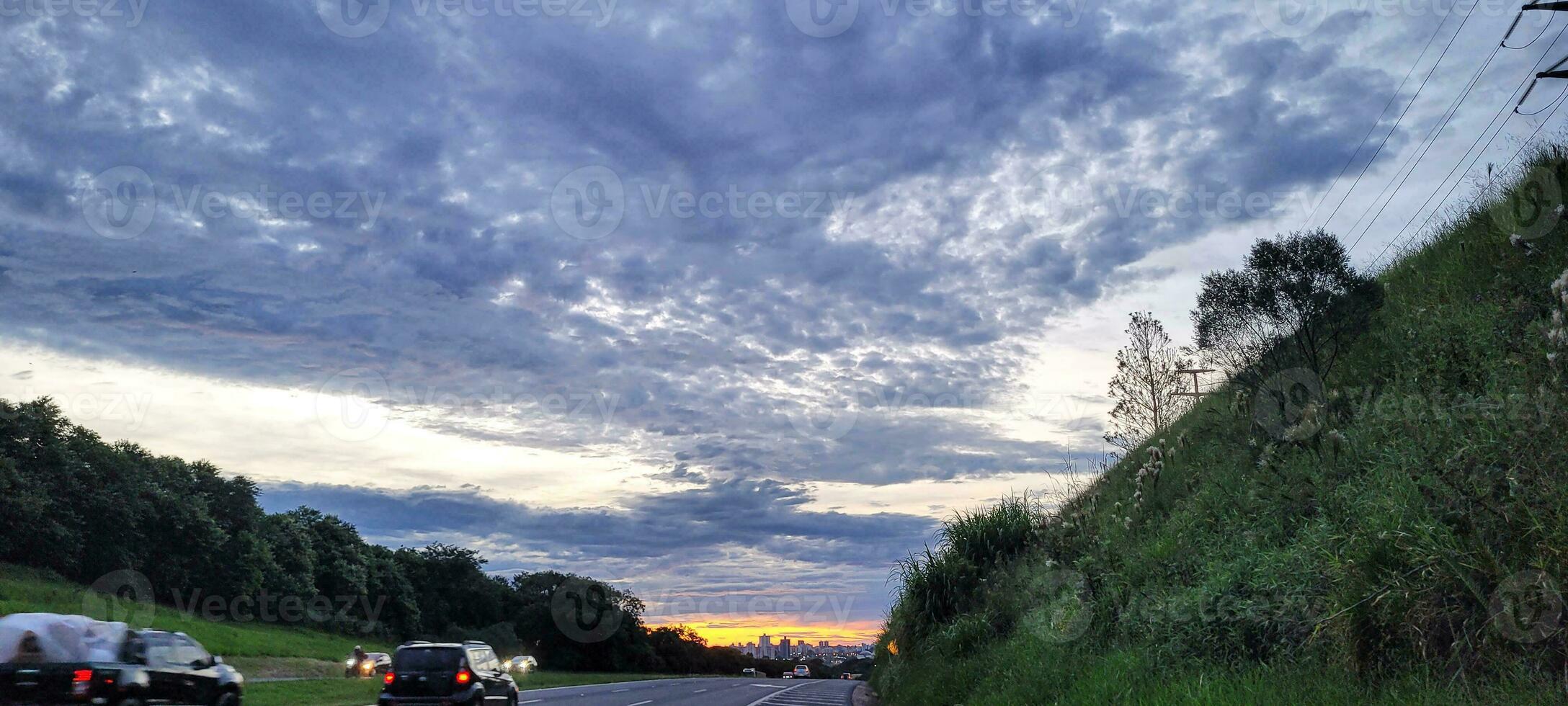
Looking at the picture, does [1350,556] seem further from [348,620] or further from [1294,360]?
[348,620]

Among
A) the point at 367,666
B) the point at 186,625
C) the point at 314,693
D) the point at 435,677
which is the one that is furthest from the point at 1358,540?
the point at 186,625

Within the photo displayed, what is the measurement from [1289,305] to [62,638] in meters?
18.4

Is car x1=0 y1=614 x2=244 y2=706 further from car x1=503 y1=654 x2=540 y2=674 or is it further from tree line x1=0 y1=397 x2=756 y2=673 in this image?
tree line x1=0 y1=397 x2=756 y2=673

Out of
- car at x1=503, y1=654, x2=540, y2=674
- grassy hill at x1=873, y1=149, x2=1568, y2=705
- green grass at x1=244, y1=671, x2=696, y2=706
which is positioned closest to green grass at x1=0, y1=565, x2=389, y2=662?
car at x1=503, y1=654, x2=540, y2=674

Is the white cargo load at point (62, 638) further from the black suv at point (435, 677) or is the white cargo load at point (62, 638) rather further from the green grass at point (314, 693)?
the green grass at point (314, 693)

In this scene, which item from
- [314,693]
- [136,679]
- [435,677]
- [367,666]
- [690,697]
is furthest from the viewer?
[367,666]

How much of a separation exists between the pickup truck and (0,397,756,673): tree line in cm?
5532

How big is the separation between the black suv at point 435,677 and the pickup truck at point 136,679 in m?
2.76

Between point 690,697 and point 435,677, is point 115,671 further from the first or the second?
point 690,697

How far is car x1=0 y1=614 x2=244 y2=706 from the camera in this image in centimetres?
1257

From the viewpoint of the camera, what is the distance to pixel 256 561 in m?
74.4

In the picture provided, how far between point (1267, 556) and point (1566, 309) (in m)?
3.30

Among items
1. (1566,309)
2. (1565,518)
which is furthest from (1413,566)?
(1566,309)

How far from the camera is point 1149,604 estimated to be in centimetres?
1002
